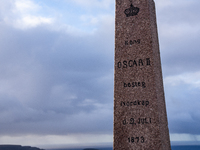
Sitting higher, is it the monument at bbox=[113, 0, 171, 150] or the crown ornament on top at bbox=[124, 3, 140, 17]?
the crown ornament on top at bbox=[124, 3, 140, 17]

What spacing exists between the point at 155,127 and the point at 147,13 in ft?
14.3

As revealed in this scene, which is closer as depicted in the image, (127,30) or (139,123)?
(139,123)

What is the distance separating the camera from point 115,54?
30.2 feet

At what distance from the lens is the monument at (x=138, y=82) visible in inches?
321

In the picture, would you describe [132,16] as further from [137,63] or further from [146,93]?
[146,93]

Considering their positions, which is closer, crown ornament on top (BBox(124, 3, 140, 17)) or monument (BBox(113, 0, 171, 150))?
monument (BBox(113, 0, 171, 150))

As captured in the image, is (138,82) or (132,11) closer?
(138,82)

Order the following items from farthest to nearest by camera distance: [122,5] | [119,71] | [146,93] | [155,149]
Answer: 1. [122,5]
2. [119,71]
3. [146,93]
4. [155,149]

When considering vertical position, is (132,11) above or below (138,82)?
above

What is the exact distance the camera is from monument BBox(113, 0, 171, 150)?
8156 mm

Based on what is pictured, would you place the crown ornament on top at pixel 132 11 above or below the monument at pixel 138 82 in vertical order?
above

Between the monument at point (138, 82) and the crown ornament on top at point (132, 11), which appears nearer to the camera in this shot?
the monument at point (138, 82)

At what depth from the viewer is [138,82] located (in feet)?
Answer: 28.2

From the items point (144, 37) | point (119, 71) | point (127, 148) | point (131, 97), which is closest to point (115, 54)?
point (119, 71)
